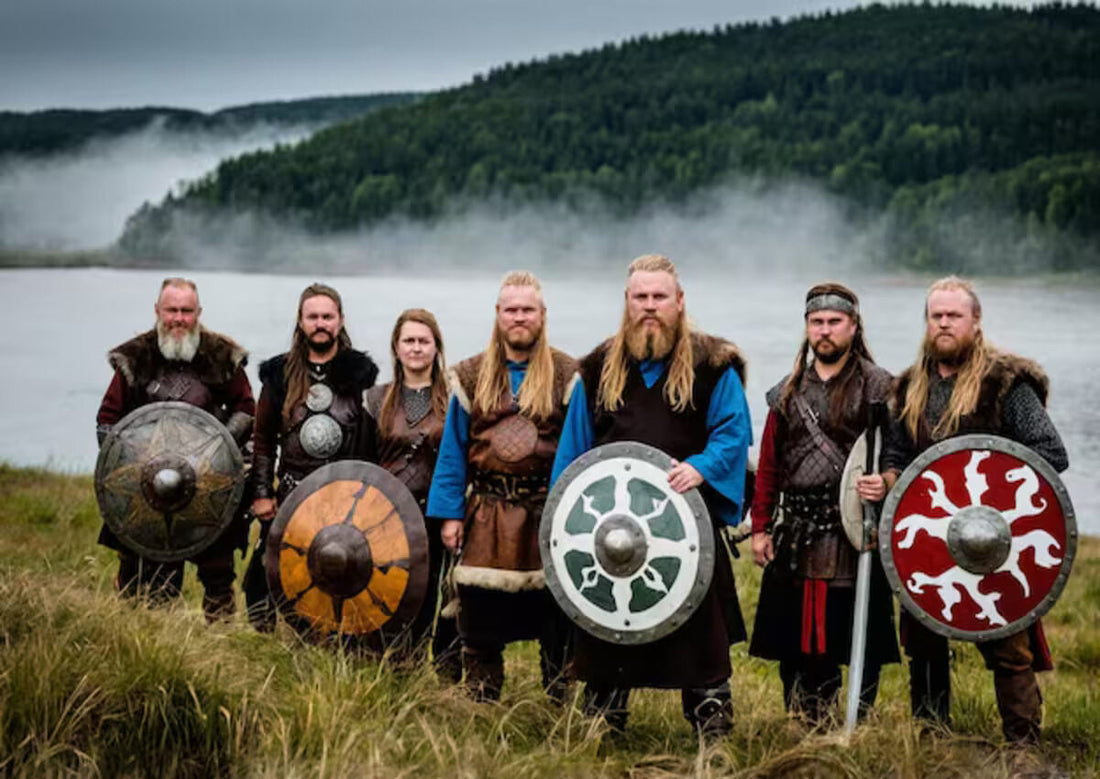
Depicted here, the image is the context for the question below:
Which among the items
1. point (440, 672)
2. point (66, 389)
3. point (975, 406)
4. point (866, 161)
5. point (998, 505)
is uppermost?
point (866, 161)

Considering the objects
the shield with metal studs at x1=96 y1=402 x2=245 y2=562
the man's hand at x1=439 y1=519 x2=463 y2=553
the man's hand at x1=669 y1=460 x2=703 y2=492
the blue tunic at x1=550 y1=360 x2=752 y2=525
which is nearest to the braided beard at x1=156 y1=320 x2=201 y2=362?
the shield with metal studs at x1=96 y1=402 x2=245 y2=562

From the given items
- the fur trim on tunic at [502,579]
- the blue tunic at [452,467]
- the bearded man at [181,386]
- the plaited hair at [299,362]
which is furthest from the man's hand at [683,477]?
the bearded man at [181,386]

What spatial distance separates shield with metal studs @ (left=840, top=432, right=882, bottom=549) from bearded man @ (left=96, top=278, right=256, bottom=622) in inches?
104

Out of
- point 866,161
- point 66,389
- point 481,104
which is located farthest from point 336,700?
point 481,104

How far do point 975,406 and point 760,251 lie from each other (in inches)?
2141

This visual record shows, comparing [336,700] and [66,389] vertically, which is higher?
[336,700]

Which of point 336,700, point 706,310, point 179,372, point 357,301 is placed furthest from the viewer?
point 706,310

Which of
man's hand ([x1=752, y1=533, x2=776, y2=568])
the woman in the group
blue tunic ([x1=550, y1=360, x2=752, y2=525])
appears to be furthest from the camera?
the woman in the group

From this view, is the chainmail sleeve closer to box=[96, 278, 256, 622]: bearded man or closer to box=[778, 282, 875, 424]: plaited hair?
box=[778, 282, 875, 424]: plaited hair

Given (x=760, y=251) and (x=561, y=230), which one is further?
(x=561, y=230)

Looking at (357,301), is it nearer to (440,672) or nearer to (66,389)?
(66,389)

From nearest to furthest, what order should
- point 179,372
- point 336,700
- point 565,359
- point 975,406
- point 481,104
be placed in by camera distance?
point 336,700
point 975,406
point 565,359
point 179,372
point 481,104

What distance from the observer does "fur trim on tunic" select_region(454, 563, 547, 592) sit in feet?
15.7

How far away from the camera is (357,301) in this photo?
57.5m
